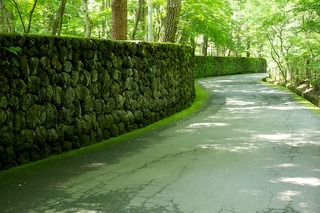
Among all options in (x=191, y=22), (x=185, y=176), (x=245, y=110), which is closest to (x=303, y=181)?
(x=185, y=176)

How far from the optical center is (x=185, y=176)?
575 cm

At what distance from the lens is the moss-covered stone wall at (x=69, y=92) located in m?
6.22

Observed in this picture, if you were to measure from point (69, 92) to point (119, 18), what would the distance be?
5.11m

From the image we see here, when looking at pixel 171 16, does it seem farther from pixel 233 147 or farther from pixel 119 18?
pixel 233 147

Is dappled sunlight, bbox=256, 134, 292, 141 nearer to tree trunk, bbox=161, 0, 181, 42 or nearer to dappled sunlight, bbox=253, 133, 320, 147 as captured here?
dappled sunlight, bbox=253, 133, 320, 147

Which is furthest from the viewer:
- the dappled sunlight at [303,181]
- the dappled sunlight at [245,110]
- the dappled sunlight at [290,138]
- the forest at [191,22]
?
the forest at [191,22]

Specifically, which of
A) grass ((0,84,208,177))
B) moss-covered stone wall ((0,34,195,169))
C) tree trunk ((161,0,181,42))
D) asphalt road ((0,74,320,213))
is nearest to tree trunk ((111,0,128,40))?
moss-covered stone wall ((0,34,195,169))

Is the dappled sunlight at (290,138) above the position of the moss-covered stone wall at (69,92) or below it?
below

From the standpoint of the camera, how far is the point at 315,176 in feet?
18.5

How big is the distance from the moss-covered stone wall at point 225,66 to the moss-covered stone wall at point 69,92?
890 inches

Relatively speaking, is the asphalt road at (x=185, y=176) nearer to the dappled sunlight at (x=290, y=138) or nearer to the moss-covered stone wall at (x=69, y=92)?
the dappled sunlight at (x=290, y=138)

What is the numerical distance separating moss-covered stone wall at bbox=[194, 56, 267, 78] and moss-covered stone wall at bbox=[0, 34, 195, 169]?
74.2 feet

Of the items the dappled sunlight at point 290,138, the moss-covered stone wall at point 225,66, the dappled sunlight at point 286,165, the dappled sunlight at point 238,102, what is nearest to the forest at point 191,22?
the dappled sunlight at point 238,102

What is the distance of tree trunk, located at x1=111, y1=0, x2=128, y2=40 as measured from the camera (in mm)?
11898
